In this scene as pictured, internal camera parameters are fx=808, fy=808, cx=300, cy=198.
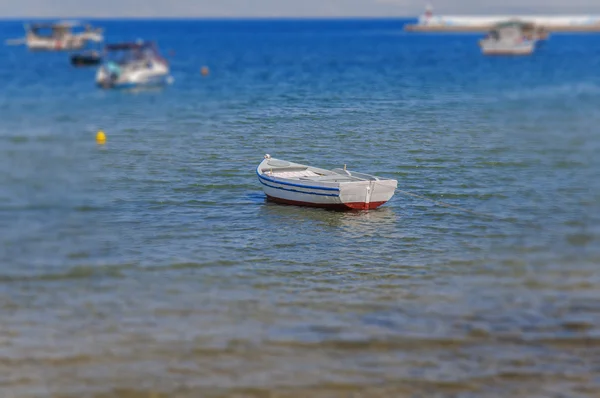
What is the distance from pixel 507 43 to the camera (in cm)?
13900

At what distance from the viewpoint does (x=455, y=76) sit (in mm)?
93438

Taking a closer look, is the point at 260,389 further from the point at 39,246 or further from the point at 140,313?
the point at 39,246

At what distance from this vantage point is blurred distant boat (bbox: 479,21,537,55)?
453 ft

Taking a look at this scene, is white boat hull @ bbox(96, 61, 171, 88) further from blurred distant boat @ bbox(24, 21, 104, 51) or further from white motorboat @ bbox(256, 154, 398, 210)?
blurred distant boat @ bbox(24, 21, 104, 51)

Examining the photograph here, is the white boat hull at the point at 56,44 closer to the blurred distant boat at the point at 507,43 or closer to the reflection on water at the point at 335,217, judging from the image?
the blurred distant boat at the point at 507,43

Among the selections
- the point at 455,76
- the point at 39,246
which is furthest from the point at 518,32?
the point at 39,246

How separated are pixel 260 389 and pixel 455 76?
81600 mm

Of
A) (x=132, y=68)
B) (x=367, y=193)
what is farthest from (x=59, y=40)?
(x=367, y=193)

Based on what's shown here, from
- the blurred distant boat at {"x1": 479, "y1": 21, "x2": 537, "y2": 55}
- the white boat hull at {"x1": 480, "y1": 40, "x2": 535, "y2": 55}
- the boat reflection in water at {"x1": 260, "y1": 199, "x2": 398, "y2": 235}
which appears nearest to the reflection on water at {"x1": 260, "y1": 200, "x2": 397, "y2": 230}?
the boat reflection in water at {"x1": 260, "y1": 199, "x2": 398, "y2": 235}

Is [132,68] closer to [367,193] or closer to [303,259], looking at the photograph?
[367,193]

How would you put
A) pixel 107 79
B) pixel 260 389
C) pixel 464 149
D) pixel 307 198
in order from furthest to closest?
pixel 107 79 → pixel 464 149 → pixel 307 198 → pixel 260 389

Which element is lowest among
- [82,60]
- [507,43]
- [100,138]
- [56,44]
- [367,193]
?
[56,44]

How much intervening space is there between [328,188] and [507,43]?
116m

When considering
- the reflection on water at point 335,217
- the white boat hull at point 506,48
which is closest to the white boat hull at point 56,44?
the white boat hull at point 506,48
